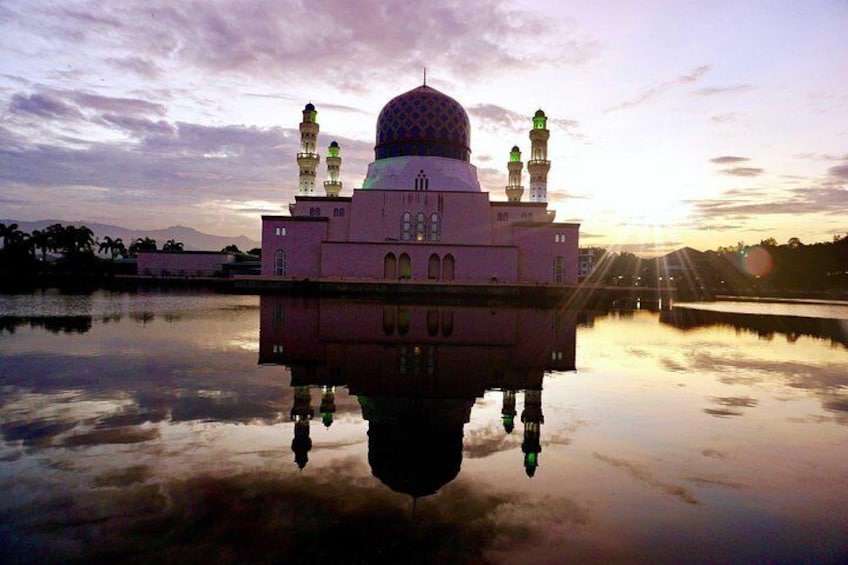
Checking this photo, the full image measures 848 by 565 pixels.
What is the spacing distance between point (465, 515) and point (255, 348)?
953cm

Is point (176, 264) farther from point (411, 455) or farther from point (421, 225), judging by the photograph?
point (411, 455)

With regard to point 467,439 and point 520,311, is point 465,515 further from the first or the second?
point 520,311

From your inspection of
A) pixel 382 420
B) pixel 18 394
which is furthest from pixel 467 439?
pixel 18 394

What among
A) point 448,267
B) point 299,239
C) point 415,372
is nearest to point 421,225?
point 448,267

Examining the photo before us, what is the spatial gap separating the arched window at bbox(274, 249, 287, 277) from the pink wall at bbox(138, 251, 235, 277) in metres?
25.7

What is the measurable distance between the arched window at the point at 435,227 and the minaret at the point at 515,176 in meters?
14.2

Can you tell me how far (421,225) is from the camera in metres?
39.3

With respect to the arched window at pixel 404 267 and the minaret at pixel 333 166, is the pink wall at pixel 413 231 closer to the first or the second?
the arched window at pixel 404 267

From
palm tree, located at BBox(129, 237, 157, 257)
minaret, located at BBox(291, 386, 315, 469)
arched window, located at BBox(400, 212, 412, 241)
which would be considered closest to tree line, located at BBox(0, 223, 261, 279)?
palm tree, located at BBox(129, 237, 157, 257)

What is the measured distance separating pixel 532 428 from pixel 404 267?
103 feet

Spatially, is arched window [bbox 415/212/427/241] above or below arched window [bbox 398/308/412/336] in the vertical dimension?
above

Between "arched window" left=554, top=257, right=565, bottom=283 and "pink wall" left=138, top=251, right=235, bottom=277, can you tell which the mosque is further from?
"pink wall" left=138, top=251, right=235, bottom=277

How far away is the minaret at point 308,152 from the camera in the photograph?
44.1m

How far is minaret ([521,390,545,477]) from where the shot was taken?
5.87m
